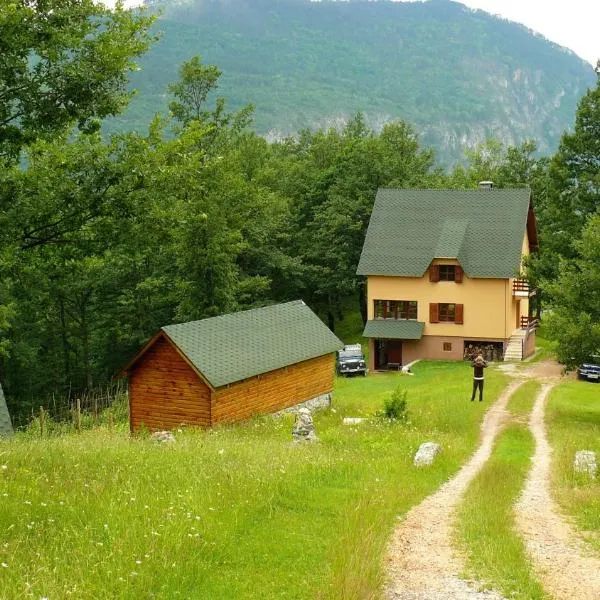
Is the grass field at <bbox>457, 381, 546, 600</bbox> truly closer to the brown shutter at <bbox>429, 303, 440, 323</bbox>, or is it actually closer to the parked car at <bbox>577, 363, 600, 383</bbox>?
the parked car at <bbox>577, 363, 600, 383</bbox>

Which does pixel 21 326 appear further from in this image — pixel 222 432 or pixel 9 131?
pixel 9 131

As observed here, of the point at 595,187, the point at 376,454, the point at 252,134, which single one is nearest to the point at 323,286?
the point at 252,134

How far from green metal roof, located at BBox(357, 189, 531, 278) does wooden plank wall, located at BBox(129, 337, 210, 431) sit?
24.8 meters

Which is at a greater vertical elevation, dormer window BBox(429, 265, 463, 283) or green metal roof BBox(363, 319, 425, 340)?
dormer window BBox(429, 265, 463, 283)

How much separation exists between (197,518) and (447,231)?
45640mm

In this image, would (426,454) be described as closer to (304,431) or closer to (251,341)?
(304,431)

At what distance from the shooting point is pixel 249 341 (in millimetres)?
33844

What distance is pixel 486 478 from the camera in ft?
61.4

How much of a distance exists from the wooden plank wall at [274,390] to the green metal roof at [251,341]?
53 cm

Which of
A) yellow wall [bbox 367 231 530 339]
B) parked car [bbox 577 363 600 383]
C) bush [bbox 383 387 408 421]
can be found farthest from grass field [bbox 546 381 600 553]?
yellow wall [bbox 367 231 530 339]

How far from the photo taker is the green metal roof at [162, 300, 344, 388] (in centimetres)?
3109

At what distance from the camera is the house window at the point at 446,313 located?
5397 centimetres

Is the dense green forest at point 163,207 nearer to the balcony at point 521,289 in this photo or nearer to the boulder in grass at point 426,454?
the balcony at point 521,289

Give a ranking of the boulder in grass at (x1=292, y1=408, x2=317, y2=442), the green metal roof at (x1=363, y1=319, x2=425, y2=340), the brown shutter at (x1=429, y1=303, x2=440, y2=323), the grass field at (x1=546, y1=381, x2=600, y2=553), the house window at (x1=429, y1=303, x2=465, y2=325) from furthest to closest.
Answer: the brown shutter at (x1=429, y1=303, x2=440, y2=323), the house window at (x1=429, y1=303, x2=465, y2=325), the green metal roof at (x1=363, y1=319, x2=425, y2=340), the boulder in grass at (x1=292, y1=408, x2=317, y2=442), the grass field at (x1=546, y1=381, x2=600, y2=553)
